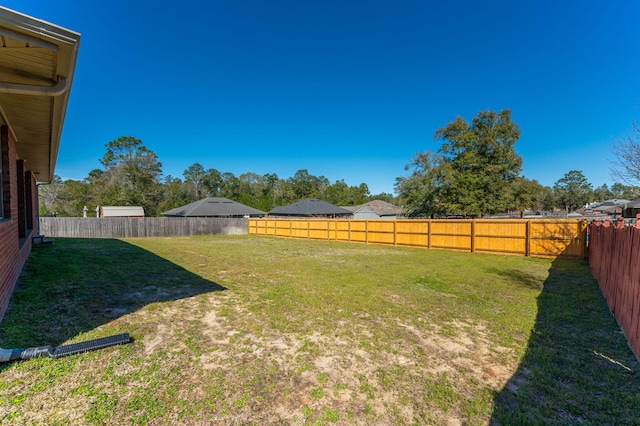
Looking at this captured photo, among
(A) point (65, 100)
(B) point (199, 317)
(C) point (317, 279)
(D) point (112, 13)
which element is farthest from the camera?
(D) point (112, 13)

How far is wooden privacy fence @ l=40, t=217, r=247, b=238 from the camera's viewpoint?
1861 centimetres

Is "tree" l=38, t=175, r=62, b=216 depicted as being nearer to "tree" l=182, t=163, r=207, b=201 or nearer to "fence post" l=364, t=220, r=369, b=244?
"tree" l=182, t=163, r=207, b=201

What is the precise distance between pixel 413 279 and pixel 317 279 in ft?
7.83

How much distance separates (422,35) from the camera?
52.5 feet

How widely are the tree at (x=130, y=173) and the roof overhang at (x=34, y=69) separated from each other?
37891 millimetres

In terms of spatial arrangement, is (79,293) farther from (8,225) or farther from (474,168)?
(474,168)

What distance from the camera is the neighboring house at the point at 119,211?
104 feet

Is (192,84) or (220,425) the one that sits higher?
(192,84)

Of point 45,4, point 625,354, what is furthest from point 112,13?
point 625,354

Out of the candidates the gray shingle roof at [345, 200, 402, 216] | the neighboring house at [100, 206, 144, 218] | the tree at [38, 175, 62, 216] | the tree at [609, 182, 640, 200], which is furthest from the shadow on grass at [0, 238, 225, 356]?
the tree at [38, 175, 62, 216]

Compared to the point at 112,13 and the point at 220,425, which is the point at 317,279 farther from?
the point at 112,13

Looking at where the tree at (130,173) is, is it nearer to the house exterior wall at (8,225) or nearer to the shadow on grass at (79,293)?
the shadow on grass at (79,293)

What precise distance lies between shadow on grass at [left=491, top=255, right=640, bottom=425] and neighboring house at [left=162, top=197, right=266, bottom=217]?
30.8m

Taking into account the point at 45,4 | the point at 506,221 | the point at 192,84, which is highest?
the point at 192,84
